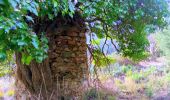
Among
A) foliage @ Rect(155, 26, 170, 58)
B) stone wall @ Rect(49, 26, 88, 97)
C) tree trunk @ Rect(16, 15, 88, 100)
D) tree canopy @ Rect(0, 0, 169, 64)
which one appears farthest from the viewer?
foliage @ Rect(155, 26, 170, 58)

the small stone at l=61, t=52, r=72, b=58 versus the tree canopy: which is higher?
the tree canopy

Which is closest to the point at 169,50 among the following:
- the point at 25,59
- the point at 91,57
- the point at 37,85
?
the point at 91,57

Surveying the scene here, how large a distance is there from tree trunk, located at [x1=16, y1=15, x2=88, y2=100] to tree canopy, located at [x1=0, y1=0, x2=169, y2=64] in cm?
27

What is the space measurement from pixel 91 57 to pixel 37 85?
1260 mm

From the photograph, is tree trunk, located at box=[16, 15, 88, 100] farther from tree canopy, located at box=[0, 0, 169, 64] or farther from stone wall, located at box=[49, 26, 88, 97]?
tree canopy, located at box=[0, 0, 169, 64]

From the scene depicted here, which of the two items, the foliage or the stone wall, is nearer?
the stone wall

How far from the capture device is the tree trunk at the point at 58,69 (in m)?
4.86

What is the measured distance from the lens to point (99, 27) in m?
5.56

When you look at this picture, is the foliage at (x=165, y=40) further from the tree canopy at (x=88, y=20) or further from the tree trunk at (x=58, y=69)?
the tree trunk at (x=58, y=69)

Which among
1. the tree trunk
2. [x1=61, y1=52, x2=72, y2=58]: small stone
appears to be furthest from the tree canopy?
[x1=61, y1=52, x2=72, y2=58]: small stone

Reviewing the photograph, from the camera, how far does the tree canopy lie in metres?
1.87

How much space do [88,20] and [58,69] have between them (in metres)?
0.99

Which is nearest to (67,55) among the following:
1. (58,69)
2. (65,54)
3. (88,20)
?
(65,54)

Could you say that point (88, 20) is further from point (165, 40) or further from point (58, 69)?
point (165, 40)
